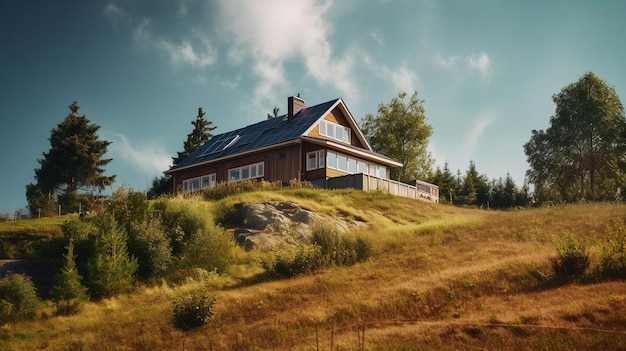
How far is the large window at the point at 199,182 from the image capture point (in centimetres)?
4775

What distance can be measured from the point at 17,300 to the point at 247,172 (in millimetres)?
24637

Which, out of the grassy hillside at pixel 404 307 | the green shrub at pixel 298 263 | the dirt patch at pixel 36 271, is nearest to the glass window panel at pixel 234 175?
the grassy hillside at pixel 404 307

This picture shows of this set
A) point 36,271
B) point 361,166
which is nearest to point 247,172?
point 361,166

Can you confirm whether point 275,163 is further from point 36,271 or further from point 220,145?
point 36,271

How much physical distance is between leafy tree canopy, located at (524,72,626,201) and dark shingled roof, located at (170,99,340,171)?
1089 inches

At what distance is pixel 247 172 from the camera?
44906mm

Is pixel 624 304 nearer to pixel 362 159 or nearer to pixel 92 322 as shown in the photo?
pixel 92 322

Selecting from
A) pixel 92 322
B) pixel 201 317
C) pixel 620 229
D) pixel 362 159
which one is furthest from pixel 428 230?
pixel 362 159

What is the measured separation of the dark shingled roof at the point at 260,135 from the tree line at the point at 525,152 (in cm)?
1137

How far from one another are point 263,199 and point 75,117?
33.4 meters

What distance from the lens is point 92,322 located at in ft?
62.8

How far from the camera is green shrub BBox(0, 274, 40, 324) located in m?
20.7

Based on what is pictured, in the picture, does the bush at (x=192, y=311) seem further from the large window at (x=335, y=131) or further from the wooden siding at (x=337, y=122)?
the large window at (x=335, y=131)

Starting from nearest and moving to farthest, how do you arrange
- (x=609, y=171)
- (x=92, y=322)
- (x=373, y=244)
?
(x=92, y=322) < (x=373, y=244) < (x=609, y=171)
